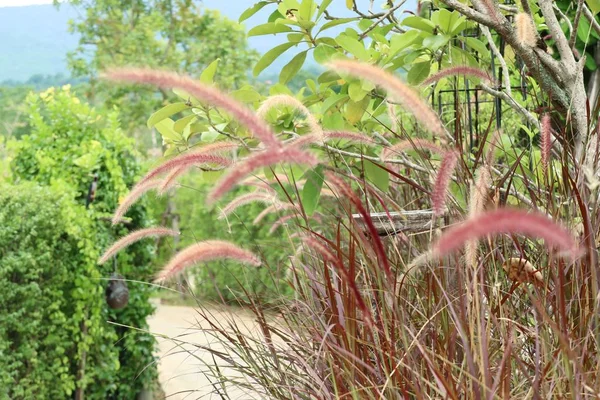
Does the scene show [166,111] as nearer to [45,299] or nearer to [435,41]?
[435,41]

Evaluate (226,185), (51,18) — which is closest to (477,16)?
(226,185)

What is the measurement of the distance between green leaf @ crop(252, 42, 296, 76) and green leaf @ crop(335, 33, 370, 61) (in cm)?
15

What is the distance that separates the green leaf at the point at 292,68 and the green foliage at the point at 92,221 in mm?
2553

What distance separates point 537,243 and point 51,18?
98849 mm

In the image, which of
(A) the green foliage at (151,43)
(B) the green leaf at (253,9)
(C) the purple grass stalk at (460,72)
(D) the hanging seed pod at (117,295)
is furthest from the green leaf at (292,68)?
(A) the green foliage at (151,43)

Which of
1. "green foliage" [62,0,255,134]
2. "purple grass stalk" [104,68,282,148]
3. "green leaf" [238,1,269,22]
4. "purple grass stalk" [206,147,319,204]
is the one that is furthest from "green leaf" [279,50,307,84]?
"green foliage" [62,0,255,134]

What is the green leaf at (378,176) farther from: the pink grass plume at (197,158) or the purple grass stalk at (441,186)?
the purple grass stalk at (441,186)

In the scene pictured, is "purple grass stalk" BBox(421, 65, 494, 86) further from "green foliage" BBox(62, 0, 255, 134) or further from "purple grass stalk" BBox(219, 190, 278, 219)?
"green foliage" BBox(62, 0, 255, 134)

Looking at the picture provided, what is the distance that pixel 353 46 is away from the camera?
1.76 meters

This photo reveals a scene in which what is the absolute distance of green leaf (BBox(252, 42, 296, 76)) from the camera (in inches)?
73.7

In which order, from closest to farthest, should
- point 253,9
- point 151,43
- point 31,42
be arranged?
point 253,9 → point 151,43 → point 31,42

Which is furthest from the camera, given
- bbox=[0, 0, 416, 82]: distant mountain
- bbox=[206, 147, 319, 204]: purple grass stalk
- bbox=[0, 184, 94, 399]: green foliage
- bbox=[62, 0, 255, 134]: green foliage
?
bbox=[0, 0, 416, 82]: distant mountain

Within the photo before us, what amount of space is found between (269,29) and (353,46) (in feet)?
0.83

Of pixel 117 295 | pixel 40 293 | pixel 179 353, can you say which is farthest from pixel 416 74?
pixel 179 353
